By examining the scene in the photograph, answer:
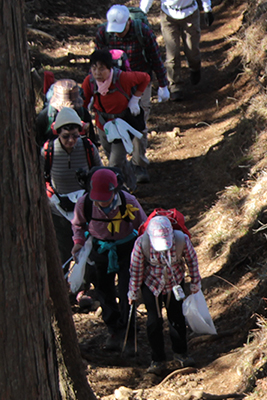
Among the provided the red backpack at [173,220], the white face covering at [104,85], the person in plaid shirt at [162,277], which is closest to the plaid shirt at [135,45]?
the white face covering at [104,85]

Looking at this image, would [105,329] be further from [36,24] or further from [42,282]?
[36,24]

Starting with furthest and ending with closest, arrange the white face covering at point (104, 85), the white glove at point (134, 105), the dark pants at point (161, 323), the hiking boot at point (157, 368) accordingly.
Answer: the white glove at point (134, 105), the white face covering at point (104, 85), the hiking boot at point (157, 368), the dark pants at point (161, 323)

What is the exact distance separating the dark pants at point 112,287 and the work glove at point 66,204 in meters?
0.56

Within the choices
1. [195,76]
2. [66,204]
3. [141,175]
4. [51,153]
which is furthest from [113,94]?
[195,76]

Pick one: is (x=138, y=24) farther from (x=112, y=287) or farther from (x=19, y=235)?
(x=19, y=235)

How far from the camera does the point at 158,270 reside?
3.98 m

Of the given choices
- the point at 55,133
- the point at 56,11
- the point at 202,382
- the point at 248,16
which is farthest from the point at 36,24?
the point at 202,382

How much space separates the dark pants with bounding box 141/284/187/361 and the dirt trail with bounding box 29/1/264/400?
0.21m

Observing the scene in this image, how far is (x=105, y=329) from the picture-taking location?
204 inches

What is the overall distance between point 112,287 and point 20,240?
2694mm

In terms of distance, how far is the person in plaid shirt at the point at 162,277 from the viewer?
374cm

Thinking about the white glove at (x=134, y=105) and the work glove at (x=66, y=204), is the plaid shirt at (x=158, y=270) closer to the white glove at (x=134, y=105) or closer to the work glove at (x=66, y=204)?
the work glove at (x=66, y=204)

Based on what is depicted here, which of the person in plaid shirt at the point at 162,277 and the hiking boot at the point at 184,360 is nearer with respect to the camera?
the person in plaid shirt at the point at 162,277

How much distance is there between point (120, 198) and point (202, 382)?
1553mm
